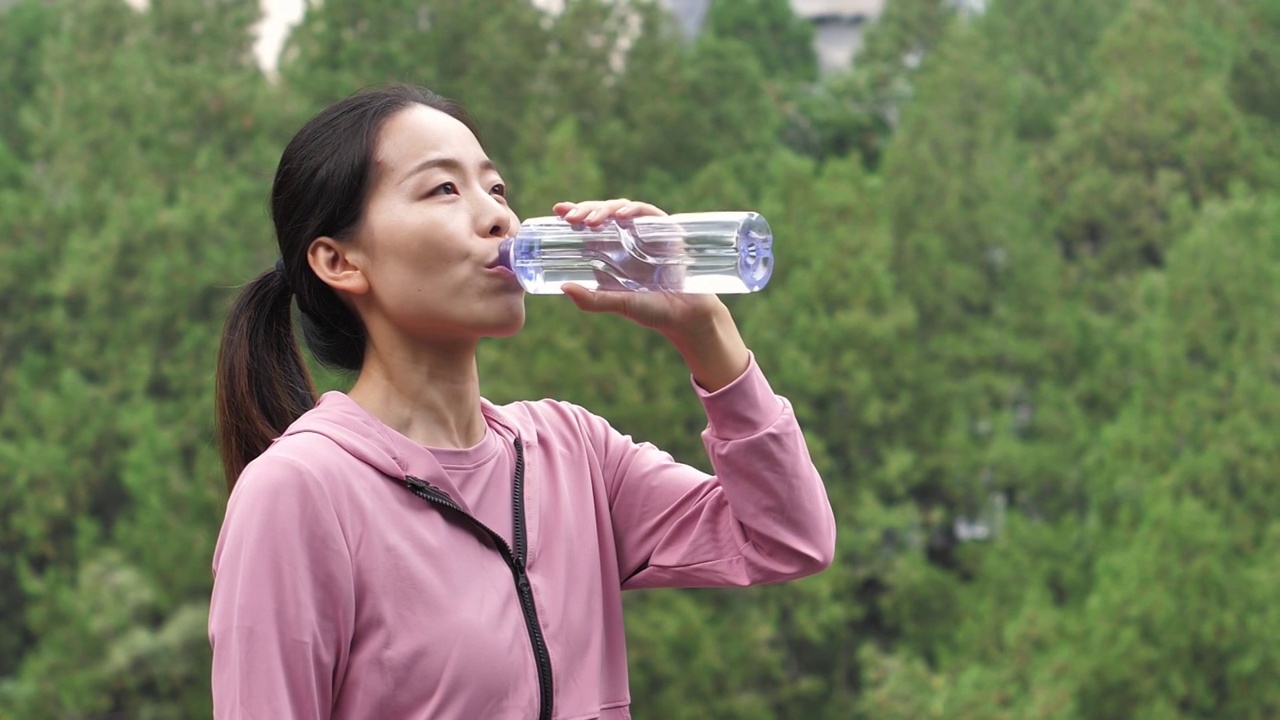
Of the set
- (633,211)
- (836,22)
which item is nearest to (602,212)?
(633,211)

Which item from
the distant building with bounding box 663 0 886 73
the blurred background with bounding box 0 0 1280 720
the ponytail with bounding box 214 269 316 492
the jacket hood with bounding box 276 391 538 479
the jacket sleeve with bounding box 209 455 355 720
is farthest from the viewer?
the distant building with bounding box 663 0 886 73

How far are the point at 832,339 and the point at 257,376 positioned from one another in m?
9.89

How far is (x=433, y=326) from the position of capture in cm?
131

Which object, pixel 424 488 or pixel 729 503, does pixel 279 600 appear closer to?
pixel 424 488

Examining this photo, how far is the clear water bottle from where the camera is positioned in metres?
1.31

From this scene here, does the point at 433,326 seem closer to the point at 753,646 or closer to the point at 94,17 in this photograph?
the point at 753,646

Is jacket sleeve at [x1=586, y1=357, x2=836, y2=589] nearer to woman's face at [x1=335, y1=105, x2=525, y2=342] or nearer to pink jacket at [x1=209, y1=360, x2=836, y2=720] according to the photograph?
pink jacket at [x1=209, y1=360, x2=836, y2=720]

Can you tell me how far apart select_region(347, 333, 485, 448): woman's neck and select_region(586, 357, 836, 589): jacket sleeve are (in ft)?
0.54

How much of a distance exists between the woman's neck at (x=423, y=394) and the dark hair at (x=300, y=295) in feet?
0.21

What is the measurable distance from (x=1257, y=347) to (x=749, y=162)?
395 centimetres

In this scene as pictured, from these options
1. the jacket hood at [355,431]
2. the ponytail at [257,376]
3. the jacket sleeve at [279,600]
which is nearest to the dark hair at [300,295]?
the ponytail at [257,376]

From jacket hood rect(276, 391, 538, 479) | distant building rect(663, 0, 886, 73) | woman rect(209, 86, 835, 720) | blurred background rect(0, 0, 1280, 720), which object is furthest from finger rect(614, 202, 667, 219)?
distant building rect(663, 0, 886, 73)

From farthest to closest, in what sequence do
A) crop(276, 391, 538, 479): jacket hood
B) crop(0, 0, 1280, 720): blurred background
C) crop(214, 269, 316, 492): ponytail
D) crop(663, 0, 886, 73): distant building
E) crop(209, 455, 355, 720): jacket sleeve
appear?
crop(663, 0, 886, 73): distant building → crop(0, 0, 1280, 720): blurred background → crop(214, 269, 316, 492): ponytail → crop(276, 391, 538, 479): jacket hood → crop(209, 455, 355, 720): jacket sleeve

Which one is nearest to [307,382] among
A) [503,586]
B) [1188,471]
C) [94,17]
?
[503,586]
